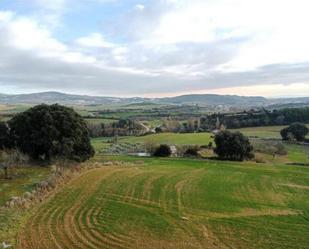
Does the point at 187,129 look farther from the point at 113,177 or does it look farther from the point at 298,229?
the point at 298,229

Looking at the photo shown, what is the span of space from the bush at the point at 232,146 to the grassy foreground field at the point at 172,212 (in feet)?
61.0

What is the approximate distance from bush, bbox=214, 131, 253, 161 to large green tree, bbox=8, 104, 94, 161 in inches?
936

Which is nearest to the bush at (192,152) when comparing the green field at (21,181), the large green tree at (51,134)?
the large green tree at (51,134)

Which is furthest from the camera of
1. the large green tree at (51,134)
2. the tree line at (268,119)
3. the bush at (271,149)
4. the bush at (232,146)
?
the tree line at (268,119)

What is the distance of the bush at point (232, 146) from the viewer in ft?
226

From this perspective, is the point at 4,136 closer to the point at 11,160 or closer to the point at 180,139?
the point at 11,160

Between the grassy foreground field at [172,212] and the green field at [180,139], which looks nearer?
the grassy foreground field at [172,212]

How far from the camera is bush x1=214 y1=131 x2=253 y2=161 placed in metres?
68.9

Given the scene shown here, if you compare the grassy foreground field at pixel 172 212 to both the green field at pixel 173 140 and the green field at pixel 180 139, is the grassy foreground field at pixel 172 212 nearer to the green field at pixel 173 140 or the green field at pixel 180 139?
the green field at pixel 173 140

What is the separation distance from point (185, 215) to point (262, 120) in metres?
104

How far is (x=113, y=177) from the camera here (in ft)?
151

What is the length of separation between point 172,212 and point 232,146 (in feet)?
132

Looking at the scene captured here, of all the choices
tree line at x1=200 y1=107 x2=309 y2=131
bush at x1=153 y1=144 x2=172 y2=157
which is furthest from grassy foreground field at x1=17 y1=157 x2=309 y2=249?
tree line at x1=200 y1=107 x2=309 y2=131

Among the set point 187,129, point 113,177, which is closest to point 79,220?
point 113,177
